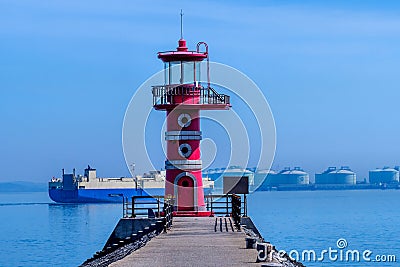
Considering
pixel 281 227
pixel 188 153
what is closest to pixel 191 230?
pixel 188 153

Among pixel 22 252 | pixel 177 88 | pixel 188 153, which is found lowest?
pixel 22 252

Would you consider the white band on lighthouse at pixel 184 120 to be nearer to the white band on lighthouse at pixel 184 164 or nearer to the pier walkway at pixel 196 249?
the white band on lighthouse at pixel 184 164

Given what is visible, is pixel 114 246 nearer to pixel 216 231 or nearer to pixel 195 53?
pixel 216 231

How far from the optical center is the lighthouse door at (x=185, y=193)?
2909 centimetres

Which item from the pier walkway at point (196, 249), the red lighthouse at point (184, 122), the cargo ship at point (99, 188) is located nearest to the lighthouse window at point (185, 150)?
the red lighthouse at point (184, 122)

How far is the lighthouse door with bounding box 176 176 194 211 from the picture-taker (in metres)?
29.1

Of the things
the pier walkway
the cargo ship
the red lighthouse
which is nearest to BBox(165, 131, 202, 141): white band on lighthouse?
the red lighthouse

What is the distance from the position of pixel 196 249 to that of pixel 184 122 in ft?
35.2

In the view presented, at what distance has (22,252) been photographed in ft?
171

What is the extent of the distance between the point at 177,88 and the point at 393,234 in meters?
33.6

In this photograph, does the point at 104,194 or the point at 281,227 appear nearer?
the point at 281,227

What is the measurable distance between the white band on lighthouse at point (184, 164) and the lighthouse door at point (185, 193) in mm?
322

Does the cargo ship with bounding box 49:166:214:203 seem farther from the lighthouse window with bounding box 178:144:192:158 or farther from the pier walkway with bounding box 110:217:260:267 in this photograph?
the pier walkway with bounding box 110:217:260:267

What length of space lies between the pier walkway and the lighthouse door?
13.3 feet
